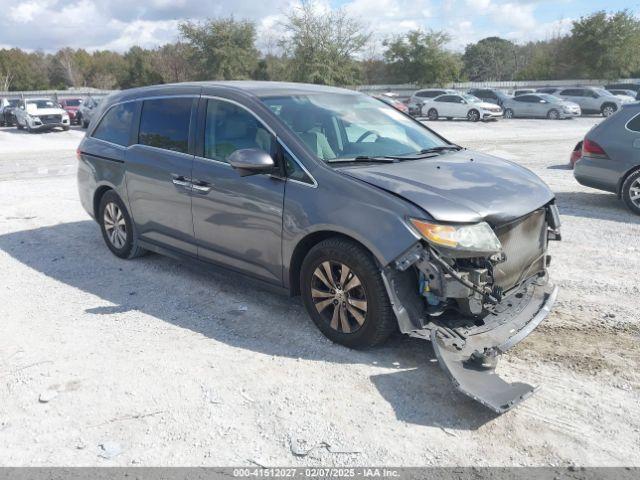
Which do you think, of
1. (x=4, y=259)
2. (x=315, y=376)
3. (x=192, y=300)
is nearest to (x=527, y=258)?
(x=315, y=376)

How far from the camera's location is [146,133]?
Result: 561 cm

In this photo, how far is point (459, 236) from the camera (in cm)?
355

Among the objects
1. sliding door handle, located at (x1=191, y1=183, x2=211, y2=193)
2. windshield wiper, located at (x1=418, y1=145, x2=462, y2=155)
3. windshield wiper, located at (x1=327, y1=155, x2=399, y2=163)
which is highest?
windshield wiper, located at (x1=418, y1=145, x2=462, y2=155)

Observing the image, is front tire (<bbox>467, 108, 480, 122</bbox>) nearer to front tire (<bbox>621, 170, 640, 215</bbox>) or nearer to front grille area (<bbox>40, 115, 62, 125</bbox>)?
front grille area (<bbox>40, 115, 62, 125</bbox>)

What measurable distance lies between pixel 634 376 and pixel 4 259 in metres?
6.35

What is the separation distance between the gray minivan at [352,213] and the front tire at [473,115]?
27017 mm

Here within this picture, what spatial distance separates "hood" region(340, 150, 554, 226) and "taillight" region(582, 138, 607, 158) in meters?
4.28

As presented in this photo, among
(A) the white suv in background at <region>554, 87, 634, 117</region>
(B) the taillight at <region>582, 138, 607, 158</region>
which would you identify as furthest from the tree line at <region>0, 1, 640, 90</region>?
(B) the taillight at <region>582, 138, 607, 158</region>

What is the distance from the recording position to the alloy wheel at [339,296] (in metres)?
3.87

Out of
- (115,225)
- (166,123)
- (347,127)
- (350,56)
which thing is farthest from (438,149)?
(350,56)

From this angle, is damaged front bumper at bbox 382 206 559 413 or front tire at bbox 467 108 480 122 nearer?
damaged front bumper at bbox 382 206 559 413

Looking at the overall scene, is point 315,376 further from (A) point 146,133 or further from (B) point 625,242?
(B) point 625,242

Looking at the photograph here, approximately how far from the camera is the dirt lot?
3037mm

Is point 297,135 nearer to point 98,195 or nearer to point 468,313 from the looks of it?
point 468,313
